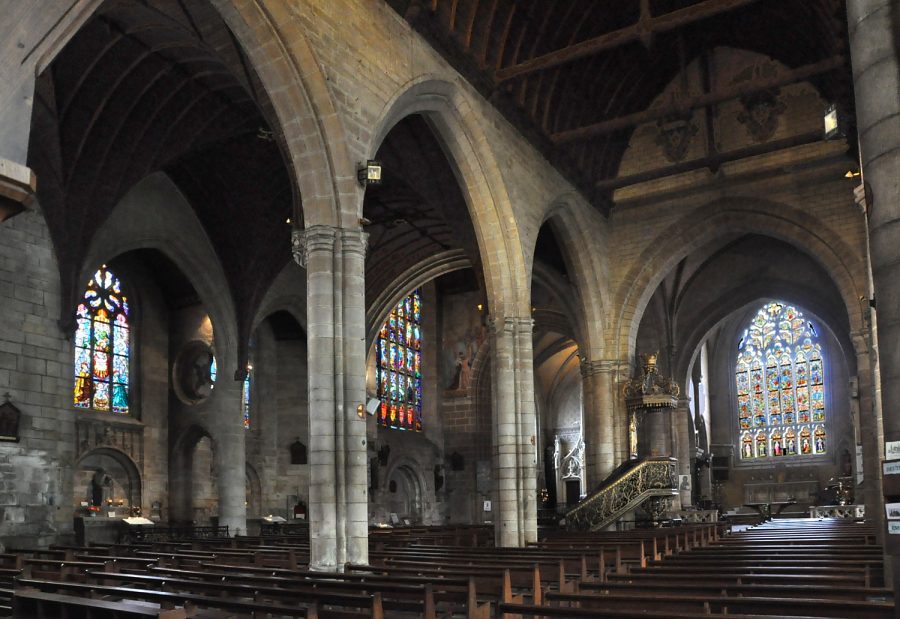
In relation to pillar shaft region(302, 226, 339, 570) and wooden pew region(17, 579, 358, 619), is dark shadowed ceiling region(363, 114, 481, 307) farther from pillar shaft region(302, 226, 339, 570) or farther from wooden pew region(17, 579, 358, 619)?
wooden pew region(17, 579, 358, 619)

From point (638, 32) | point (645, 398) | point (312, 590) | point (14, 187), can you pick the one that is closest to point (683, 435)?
point (645, 398)

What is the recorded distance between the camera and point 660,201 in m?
24.4

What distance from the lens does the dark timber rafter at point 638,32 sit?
633 inches

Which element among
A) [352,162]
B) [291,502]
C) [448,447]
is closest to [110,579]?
[352,162]

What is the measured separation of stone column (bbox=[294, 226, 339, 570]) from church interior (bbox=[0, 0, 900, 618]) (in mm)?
44

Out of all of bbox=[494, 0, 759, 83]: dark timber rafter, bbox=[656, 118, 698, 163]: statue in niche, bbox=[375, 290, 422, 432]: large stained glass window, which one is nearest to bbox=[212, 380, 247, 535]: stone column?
bbox=[375, 290, 422, 432]: large stained glass window

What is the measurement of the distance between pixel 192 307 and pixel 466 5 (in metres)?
11.5

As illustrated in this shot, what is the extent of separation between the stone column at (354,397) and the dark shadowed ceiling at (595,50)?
4.72 m

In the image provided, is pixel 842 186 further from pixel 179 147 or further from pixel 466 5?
pixel 179 147

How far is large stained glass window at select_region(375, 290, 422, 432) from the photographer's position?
3123cm

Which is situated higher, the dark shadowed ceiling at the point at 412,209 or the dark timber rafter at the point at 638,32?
the dark timber rafter at the point at 638,32

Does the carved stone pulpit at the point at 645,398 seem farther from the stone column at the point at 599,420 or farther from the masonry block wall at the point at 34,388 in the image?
the masonry block wall at the point at 34,388

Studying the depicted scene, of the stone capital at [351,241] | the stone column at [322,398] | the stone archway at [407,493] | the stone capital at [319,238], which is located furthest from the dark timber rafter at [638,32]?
the stone archway at [407,493]

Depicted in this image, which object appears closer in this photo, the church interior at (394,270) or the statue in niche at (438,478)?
the church interior at (394,270)
